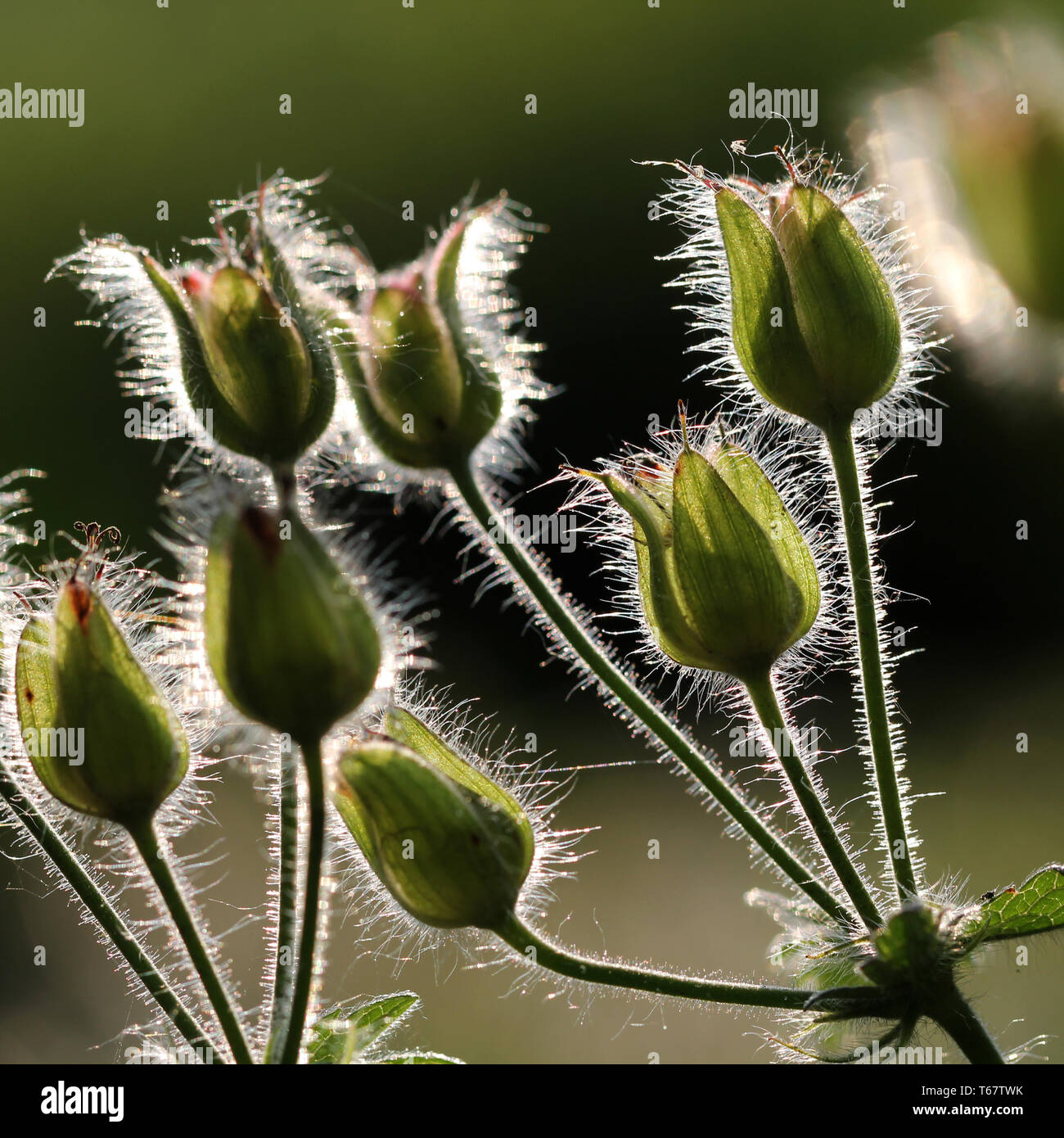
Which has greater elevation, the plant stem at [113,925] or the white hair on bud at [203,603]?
the white hair on bud at [203,603]

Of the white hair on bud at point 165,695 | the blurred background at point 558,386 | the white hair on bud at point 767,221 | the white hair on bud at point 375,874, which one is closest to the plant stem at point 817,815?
the white hair on bud at point 375,874

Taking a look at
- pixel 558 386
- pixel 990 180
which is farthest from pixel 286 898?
pixel 558 386

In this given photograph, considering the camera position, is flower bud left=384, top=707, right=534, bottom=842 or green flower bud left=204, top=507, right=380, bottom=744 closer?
green flower bud left=204, top=507, right=380, bottom=744

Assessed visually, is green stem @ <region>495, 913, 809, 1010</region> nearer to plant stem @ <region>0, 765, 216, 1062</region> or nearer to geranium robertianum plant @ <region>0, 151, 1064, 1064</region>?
geranium robertianum plant @ <region>0, 151, 1064, 1064</region>

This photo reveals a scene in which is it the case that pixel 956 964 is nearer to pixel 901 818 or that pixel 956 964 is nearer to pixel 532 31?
pixel 901 818

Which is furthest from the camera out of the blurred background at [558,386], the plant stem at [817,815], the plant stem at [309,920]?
the blurred background at [558,386]

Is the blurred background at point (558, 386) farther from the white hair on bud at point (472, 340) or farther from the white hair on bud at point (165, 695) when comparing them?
the white hair on bud at point (165, 695)

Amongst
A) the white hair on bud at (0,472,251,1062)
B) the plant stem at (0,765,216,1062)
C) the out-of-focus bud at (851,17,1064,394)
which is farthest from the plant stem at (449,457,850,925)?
the out-of-focus bud at (851,17,1064,394)
